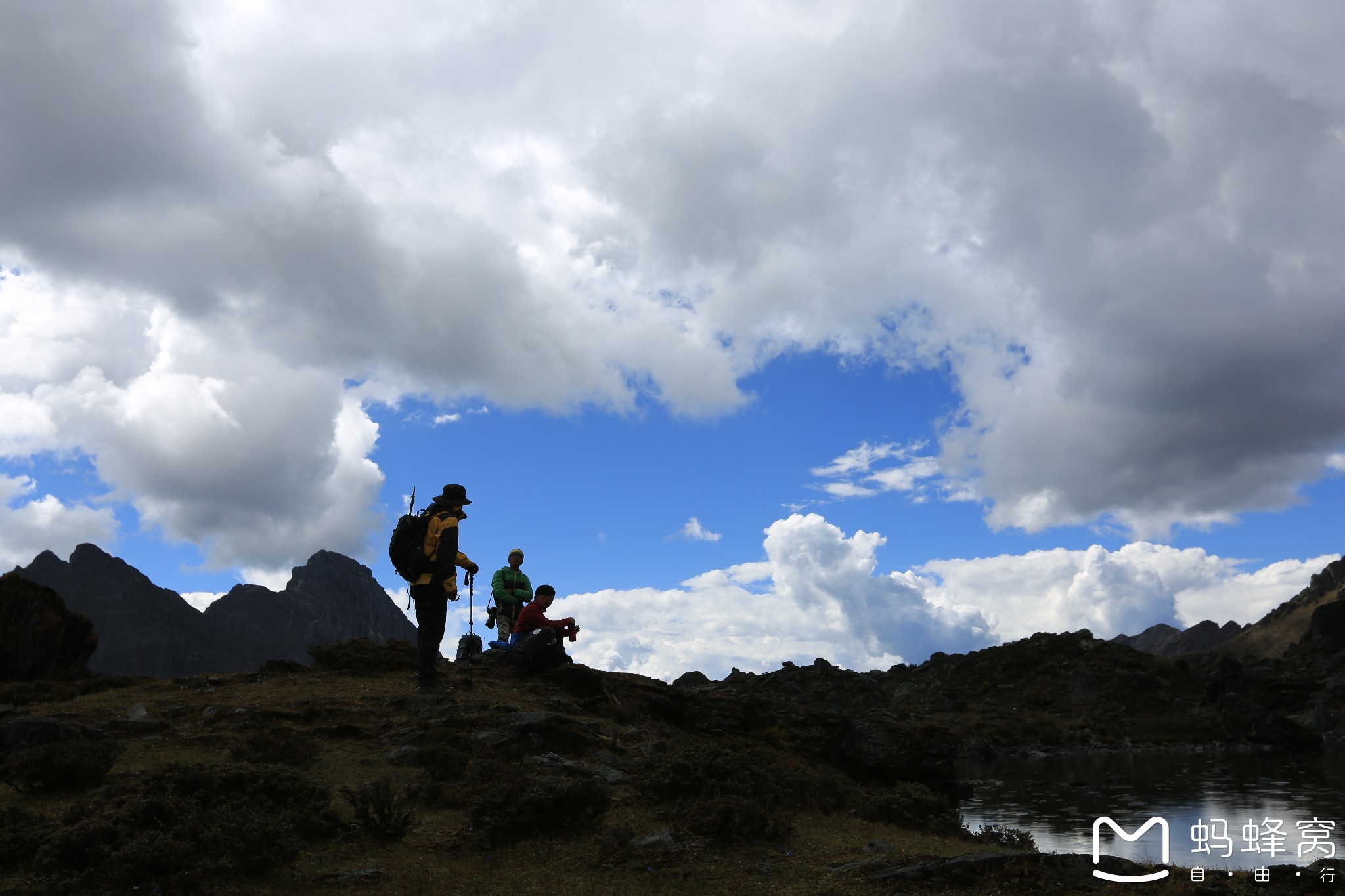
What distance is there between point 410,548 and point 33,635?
477 inches

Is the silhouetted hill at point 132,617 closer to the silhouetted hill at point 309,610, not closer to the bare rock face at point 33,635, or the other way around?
the silhouetted hill at point 309,610

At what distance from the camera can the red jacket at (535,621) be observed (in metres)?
20.8

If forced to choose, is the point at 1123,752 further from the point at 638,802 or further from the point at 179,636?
the point at 179,636

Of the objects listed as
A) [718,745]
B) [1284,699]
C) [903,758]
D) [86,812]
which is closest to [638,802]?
[718,745]

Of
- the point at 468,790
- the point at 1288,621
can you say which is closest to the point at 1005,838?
the point at 468,790

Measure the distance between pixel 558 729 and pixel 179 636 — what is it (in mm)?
158709

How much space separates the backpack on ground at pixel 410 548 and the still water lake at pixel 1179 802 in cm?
1323

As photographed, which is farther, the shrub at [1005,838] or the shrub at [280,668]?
the shrub at [280,668]

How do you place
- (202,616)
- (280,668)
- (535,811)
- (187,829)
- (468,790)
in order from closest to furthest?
(187,829) → (535,811) → (468,790) → (280,668) → (202,616)

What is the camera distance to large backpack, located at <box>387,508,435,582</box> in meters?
17.7

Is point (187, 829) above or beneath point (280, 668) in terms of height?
beneath

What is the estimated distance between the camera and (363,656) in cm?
2200

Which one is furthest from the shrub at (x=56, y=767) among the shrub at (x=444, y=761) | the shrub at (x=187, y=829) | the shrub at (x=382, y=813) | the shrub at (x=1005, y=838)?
the shrub at (x=1005, y=838)

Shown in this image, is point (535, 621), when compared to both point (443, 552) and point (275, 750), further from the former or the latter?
point (275, 750)
